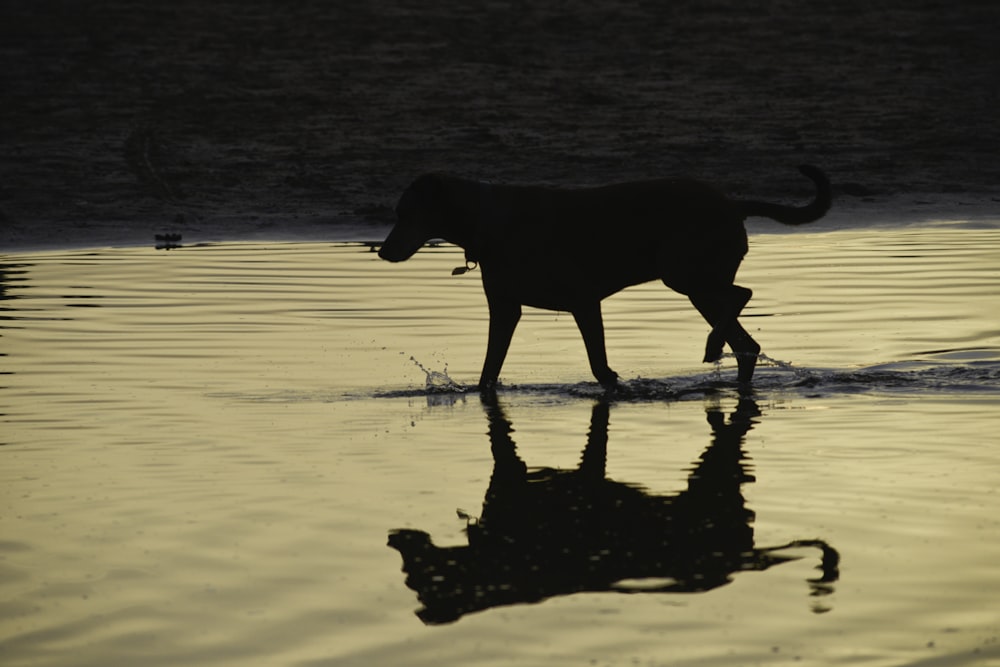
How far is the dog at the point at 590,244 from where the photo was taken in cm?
902

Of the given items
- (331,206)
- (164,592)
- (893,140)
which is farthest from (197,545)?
(893,140)

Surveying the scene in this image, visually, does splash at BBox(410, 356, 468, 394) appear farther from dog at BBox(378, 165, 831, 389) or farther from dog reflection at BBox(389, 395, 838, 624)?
dog reflection at BBox(389, 395, 838, 624)

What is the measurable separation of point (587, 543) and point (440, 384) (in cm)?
343

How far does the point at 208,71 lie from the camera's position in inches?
1019

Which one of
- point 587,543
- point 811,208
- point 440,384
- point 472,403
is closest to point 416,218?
point 440,384

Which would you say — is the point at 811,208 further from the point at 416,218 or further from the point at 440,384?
the point at 440,384

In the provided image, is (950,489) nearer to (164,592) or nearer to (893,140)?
(164,592)

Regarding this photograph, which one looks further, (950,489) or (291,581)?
(950,489)

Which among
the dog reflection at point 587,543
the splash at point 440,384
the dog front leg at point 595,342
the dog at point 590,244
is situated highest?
the dog at point 590,244

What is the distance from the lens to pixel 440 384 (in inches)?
357

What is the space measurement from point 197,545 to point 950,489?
2751 millimetres

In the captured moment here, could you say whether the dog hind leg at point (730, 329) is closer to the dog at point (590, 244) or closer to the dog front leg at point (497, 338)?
the dog at point (590, 244)

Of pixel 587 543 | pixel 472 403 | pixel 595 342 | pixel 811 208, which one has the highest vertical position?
pixel 811 208

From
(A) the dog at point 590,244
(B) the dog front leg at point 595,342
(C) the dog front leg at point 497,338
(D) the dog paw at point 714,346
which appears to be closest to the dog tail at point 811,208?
(A) the dog at point 590,244
